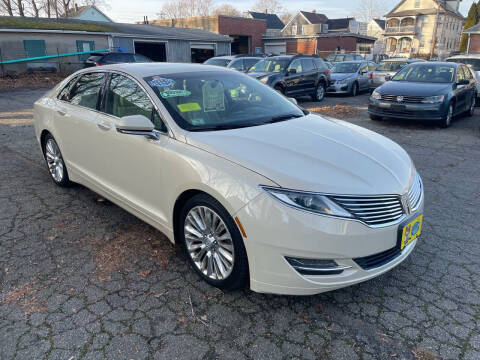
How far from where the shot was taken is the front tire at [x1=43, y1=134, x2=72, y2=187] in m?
4.76

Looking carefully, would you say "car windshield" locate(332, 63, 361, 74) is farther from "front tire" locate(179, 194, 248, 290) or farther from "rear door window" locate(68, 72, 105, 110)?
"front tire" locate(179, 194, 248, 290)

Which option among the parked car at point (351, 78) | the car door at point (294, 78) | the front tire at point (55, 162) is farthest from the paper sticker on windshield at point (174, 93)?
the parked car at point (351, 78)

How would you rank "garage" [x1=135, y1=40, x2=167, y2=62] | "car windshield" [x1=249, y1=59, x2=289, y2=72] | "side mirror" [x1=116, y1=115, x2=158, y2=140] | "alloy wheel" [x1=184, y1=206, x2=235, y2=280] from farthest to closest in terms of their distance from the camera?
"garage" [x1=135, y1=40, x2=167, y2=62]
"car windshield" [x1=249, y1=59, x2=289, y2=72]
"side mirror" [x1=116, y1=115, x2=158, y2=140]
"alloy wheel" [x1=184, y1=206, x2=235, y2=280]

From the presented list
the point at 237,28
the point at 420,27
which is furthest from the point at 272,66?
the point at 420,27

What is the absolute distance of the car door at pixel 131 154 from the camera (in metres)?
3.10

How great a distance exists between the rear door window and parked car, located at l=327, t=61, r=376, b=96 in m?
12.6

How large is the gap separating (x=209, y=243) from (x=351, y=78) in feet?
47.9

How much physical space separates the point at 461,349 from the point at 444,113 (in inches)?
311

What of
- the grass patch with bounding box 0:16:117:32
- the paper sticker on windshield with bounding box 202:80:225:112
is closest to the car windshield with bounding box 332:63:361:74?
the paper sticker on windshield with bounding box 202:80:225:112

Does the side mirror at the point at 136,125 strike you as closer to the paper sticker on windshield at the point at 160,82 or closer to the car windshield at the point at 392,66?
the paper sticker on windshield at the point at 160,82

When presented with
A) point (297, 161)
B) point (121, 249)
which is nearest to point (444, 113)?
point (297, 161)

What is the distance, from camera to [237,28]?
4206 centimetres

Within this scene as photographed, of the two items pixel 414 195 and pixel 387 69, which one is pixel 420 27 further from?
pixel 414 195

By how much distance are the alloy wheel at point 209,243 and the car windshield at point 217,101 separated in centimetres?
74
